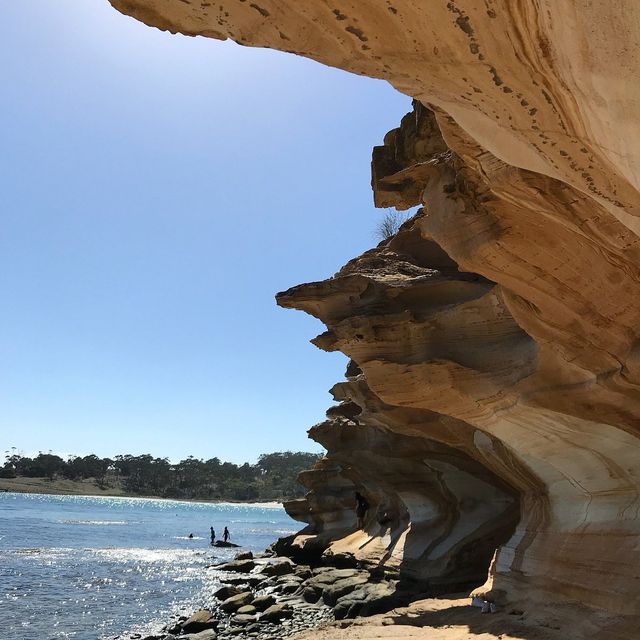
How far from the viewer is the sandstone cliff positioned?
2.93m

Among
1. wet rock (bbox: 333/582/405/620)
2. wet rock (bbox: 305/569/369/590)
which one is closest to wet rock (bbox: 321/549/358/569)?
wet rock (bbox: 305/569/369/590)

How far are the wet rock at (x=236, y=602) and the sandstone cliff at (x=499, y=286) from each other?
4.57 metres

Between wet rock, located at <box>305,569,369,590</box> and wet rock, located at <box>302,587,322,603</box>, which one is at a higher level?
wet rock, located at <box>305,569,369,590</box>

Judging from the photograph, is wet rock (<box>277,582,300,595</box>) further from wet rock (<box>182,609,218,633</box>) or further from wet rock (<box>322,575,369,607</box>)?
wet rock (<box>182,609,218,633</box>)

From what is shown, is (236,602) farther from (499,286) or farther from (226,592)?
(499,286)

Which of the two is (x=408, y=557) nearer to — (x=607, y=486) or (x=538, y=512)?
(x=538, y=512)

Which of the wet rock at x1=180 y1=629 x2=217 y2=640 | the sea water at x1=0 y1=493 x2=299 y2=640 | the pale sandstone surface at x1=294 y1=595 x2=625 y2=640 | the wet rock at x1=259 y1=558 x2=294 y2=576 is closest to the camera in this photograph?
A: the pale sandstone surface at x1=294 y1=595 x2=625 y2=640

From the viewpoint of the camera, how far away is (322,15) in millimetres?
3061

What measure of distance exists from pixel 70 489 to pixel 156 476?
654 inches

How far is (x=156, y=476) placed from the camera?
129500mm

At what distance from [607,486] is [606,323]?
353 cm

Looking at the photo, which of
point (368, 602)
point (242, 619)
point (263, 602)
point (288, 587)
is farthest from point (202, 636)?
point (288, 587)

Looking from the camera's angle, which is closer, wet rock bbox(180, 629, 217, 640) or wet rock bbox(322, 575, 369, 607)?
wet rock bbox(180, 629, 217, 640)

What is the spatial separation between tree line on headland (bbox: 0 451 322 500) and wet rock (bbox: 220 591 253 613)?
10826cm
